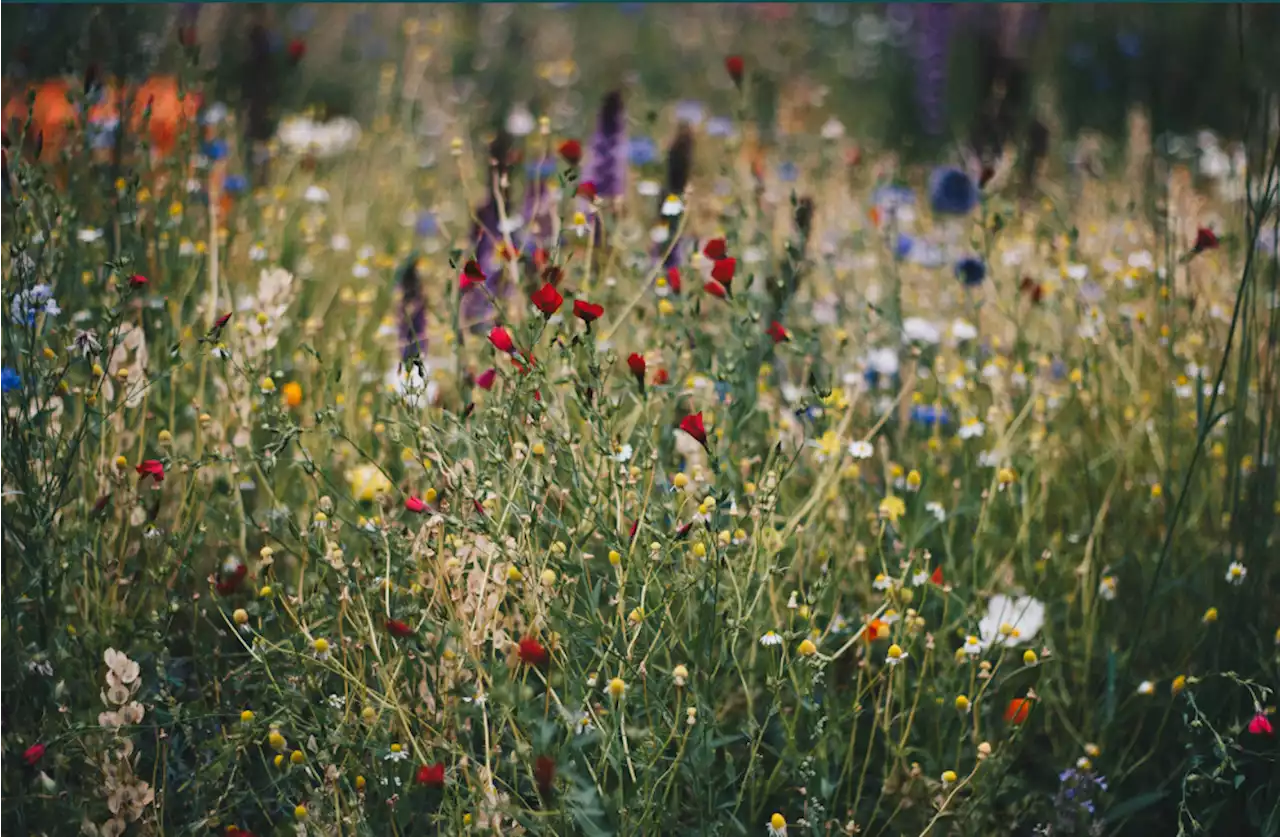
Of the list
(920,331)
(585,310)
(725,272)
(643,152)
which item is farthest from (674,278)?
(643,152)

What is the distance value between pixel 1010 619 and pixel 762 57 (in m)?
6.13

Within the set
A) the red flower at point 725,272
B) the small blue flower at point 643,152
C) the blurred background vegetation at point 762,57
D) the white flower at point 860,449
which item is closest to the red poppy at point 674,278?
the red flower at point 725,272

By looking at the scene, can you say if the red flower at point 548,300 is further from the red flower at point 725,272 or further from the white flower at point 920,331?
the white flower at point 920,331

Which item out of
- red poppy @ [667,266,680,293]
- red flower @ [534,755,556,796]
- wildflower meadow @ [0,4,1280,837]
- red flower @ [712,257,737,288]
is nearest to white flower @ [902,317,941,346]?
wildflower meadow @ [0,4,1280,837]

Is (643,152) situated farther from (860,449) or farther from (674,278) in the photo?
(860,449)

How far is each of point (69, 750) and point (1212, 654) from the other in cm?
201

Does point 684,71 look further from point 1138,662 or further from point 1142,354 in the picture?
point 1138,662

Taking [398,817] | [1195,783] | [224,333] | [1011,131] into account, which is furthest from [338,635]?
[1011,131]

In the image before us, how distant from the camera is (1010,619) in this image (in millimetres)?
2268

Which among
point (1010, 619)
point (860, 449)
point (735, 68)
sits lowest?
point (1010, 619)

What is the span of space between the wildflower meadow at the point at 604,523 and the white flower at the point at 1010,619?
0.02 m

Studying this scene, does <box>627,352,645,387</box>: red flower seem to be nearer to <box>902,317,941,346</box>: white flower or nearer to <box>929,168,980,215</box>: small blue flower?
<box>902,317,941,346</box>: white flower

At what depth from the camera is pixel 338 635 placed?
2094 mm

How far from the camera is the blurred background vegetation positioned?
6.13 m
